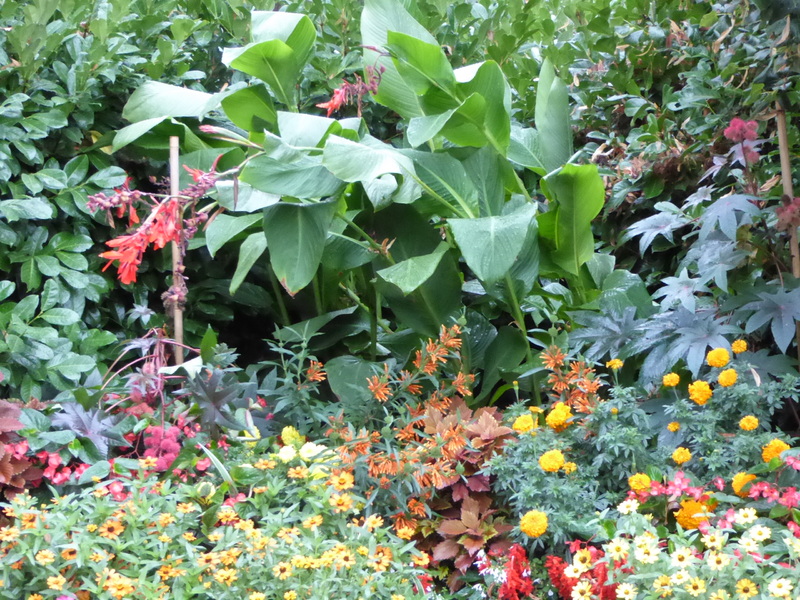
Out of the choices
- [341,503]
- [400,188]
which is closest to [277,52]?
[400,188]

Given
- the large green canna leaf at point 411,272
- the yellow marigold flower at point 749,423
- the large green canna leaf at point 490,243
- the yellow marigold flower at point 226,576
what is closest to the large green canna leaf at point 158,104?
the large green canna leaf at point 411,272

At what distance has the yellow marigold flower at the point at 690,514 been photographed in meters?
1.69

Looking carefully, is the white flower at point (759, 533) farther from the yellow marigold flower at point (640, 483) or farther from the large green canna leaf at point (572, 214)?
the large green canna leaf at point (572, 214)

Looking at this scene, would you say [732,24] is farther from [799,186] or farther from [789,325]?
[789,325]

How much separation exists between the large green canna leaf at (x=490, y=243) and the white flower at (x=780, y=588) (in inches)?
38.5

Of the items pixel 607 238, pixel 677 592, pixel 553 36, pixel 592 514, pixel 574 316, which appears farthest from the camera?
pixel 553 36

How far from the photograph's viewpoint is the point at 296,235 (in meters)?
2.22

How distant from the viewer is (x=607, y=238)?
314 cm

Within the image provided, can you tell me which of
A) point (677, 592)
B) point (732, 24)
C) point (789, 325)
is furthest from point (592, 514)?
point (732, 24)

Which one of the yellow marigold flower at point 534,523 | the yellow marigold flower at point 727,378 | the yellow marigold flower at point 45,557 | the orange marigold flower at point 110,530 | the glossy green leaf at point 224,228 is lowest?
the yellow marigold flower at point 534,523

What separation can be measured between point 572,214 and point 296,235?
837mm

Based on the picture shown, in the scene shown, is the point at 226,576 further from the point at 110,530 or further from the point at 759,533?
the point at 759,533

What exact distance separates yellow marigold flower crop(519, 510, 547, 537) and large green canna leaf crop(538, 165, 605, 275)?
39.0 inches

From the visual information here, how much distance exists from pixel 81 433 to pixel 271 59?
1195 mm
